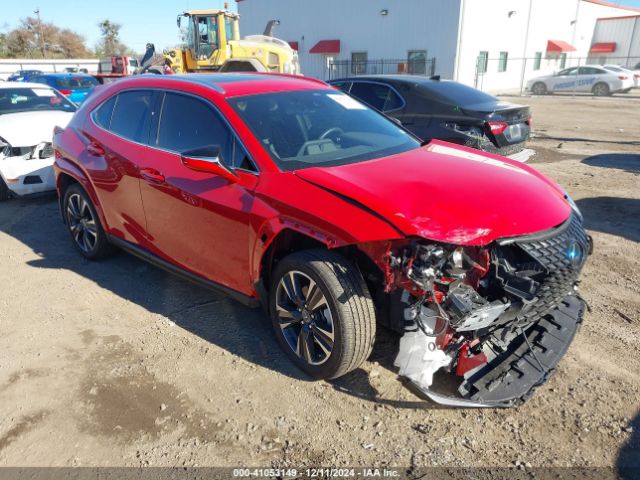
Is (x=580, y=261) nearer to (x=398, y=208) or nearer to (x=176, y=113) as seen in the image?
(x=398, y=208)

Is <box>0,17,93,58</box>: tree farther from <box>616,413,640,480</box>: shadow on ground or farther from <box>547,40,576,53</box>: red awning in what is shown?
<box>616,413,640,480</box>: shadow on ground

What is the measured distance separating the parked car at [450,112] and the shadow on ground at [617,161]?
116 inches

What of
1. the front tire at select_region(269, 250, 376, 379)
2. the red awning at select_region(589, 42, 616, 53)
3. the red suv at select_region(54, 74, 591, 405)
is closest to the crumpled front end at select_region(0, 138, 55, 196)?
the red suv at select_region(54, 74, 591, 405)

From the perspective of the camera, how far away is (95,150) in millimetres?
4426

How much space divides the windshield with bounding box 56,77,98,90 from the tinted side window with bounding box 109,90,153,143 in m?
14.6

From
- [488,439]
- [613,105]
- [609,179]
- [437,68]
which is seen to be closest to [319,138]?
[488,439]

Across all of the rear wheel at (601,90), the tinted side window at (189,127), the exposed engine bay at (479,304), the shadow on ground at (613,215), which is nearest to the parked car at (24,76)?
the tinted side window at (189,127)

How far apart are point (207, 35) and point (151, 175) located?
14922 mm

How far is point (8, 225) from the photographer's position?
248 inches

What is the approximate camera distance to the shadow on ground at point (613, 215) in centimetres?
562

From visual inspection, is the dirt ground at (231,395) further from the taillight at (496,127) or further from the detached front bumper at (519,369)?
the taillight at (496,127)

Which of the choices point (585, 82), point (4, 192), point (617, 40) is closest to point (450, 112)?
point (4, 192)

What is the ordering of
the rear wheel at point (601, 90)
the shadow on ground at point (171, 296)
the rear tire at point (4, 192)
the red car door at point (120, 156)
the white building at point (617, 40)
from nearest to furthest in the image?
the shadow on ground at point (171, 296)
the red car door at point (120, 156)
the rear tire at point (4, 192)
the rear wheel at point (601, 90)
the white building at point (617, 40)

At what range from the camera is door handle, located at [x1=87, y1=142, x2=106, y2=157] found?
4.36 metres
